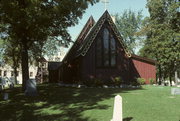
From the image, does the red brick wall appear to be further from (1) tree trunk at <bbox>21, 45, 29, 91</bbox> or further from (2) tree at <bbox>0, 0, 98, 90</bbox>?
(1) tree trunk at <bbox>21, 45, 29, 91</bbox>

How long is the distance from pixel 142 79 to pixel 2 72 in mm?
54538

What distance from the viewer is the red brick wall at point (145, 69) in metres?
33.1

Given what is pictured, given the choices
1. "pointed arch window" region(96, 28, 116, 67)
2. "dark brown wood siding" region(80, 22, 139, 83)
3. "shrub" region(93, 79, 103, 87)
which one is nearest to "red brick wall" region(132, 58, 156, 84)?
"dark brown wood siding" region(80, 22, 139, 83)

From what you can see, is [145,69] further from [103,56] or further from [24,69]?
[24,69]

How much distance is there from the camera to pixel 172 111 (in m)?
10.9

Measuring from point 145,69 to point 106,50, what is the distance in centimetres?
811

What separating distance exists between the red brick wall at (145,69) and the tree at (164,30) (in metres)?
8.70

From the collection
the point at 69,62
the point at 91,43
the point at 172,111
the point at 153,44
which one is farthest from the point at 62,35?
the point at 153,44

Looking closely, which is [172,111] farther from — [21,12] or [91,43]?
[91,43]

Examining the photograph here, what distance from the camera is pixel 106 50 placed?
96.4 ft

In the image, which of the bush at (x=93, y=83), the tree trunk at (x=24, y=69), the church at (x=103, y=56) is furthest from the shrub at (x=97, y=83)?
the tree trunk at (x=24, y=69)

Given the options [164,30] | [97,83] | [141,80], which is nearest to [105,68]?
[97,83]

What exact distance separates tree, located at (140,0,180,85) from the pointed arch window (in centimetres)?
1575

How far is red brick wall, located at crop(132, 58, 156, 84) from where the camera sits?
109ft
